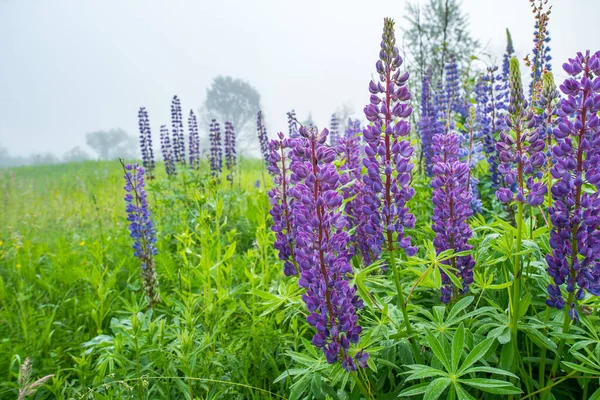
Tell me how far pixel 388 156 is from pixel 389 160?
0.8 inches

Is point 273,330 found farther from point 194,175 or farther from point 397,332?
point 194,175

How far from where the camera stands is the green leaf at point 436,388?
1.29 metres

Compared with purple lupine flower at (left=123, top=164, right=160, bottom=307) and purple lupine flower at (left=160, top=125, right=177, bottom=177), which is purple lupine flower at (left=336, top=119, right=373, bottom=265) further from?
purple lupine flower at (left=160, top=125, right=177, bottom=177)

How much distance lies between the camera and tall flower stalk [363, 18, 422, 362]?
5.15 feet

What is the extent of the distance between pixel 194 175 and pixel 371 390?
485cm

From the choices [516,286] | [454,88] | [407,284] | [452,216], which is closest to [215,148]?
[454,88]

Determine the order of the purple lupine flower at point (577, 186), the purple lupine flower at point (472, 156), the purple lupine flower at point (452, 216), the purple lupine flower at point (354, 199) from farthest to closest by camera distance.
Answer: the purple lupine flower at point (472, 156) → the purple lupine flower at point (354, 199) → the purple lupine flower at point (452, 216) → the purple lupine flower at point (577, 186)

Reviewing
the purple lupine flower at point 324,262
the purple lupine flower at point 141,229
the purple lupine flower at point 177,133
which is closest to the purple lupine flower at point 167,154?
the purple lupine flower at point 177,133

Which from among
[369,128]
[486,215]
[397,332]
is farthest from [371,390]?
[486,215]

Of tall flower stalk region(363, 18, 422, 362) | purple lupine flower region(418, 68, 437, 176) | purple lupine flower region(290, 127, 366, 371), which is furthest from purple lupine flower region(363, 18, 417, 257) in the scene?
purple lupine flower region(418, 68, 437, 176)

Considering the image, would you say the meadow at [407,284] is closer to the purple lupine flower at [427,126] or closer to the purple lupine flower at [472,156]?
the purple lupine flower at [472,156]

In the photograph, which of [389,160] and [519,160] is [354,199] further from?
[519,160]

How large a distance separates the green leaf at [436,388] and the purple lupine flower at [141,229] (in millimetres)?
2428

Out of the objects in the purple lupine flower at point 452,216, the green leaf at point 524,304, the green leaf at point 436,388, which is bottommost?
the green leaf at point 436,388
